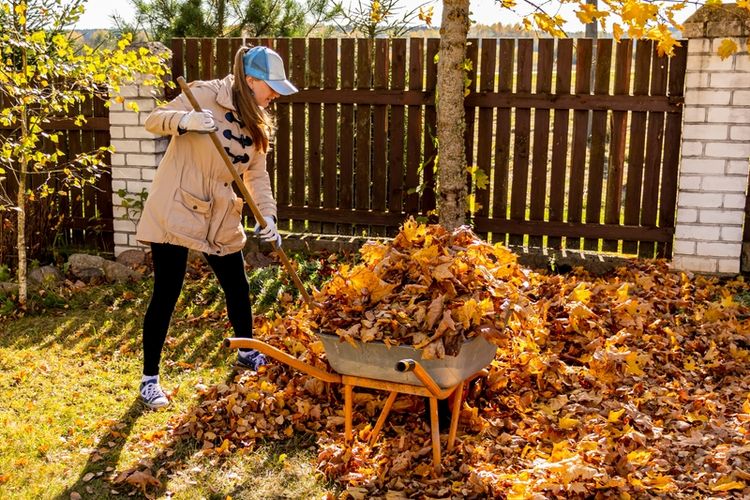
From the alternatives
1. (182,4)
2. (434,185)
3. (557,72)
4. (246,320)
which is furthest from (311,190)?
(182,4)

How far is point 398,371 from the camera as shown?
3.51 m

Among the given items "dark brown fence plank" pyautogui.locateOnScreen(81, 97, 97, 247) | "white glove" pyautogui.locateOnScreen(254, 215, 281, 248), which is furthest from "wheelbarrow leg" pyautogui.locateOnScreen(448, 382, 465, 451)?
"dark brown fence plank" pyautogui.locateOnScreen(81, 97, 97, 247)

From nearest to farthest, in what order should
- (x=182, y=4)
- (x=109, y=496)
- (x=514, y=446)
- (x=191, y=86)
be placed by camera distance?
(x=109, y=496) < (x=514, y=446) < (x=191, y=86) < (x=182, y=4)

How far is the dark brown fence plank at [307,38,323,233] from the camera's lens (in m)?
7.39

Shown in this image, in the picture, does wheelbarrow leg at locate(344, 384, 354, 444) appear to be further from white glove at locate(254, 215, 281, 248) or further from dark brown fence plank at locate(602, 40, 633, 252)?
→ dark brown fence plank at locate(602, 40, 633, 252)

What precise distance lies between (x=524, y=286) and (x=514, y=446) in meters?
0.77

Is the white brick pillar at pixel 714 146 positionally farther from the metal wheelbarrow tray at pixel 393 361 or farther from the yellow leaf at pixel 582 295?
the metal wheelbarrow tray at pixel 393 361

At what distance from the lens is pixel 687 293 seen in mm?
6273

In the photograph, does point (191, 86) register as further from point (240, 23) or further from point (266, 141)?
point (240, 23)

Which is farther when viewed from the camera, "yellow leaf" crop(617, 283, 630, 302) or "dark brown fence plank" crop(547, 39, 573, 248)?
"dark brown fence plank" crop(547, 39, 573, 248)

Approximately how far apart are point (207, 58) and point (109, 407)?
13.1ft

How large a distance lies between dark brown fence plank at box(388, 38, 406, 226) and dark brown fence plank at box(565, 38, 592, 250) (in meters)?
1.42

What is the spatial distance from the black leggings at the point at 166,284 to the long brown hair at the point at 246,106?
72cm

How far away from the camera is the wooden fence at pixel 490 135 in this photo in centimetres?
686
